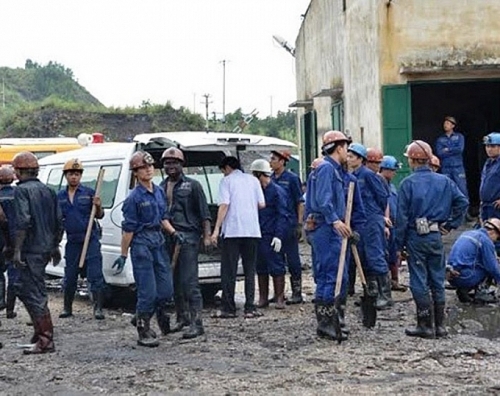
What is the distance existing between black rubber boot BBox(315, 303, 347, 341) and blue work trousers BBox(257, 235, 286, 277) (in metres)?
2.31

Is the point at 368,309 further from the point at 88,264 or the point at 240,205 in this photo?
the point at 88,264

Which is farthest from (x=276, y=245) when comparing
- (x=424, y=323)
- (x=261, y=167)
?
(x=424, y=323)

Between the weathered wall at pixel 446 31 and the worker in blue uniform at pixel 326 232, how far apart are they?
→ 25.8 ft

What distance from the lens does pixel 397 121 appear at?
16.9 meters

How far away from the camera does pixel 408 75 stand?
1656 cm

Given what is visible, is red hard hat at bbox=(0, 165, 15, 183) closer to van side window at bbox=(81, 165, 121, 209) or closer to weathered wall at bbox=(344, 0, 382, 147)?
van side window at bbox=(81, 165, 121, 209)

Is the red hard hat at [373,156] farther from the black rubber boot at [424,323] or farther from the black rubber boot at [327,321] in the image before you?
the black rubber boot at [327,321]

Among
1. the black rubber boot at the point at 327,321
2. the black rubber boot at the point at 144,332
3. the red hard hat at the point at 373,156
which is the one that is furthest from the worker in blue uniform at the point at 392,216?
the black rubber boot at the point at 144,332

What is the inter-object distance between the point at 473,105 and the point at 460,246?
1230cm

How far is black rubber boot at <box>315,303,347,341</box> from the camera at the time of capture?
902cm

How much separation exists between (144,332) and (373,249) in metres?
2.65

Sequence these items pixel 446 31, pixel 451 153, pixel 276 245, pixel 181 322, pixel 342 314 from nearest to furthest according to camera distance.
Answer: pixel 342 314, pixel 181 322, pixel 276 245, pixel 446 31, pixel 451 153

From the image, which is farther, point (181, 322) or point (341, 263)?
point (181, 322)

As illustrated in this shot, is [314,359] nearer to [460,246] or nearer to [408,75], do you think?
[460,246]
